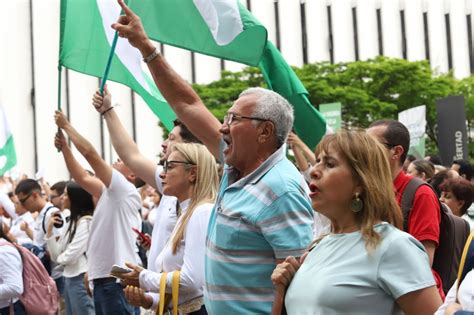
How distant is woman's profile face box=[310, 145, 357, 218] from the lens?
360 centimetres

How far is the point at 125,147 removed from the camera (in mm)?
6918

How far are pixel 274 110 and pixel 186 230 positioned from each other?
3.67 feet

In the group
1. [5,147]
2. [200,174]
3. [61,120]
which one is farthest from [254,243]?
[5,147]

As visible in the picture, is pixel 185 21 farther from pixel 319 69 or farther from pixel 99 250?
pixel 319 69

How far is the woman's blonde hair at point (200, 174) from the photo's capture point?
557cm

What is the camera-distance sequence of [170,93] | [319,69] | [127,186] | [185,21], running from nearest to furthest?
[170,93]
[185,21]
[127,186]
[319,69]

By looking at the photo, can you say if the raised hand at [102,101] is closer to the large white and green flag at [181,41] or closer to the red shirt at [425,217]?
the large white and green flag at [181,41]

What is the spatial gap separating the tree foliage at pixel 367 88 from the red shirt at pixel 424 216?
3446cm

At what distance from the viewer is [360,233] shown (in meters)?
3.53

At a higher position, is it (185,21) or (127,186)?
(185,21)

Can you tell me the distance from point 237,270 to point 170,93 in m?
1.11

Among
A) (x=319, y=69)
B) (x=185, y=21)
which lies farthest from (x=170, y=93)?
(x=319, y=69)

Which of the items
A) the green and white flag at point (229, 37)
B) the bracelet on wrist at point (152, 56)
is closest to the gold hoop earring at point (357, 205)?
the bracelet on wrist at point (152, 56)

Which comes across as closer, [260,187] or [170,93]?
[260,187]
